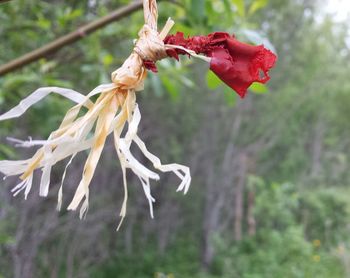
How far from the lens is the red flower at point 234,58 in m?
0.29

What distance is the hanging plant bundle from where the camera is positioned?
0.97 ft

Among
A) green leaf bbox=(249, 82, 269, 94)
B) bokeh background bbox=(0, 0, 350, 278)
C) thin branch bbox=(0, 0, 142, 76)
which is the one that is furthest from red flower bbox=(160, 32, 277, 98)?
bokeh background bbox=(0, 0, 350, 278)

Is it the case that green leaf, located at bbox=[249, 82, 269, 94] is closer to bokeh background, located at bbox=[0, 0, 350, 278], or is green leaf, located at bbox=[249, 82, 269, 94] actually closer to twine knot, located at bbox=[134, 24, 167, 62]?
twine knot, located at bbox=[134, 24, 167, 62]

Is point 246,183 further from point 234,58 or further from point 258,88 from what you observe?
point 234,58

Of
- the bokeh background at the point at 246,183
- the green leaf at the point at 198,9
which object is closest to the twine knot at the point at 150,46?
the green leaf at the point at 198,9

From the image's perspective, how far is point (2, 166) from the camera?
0.97 ft

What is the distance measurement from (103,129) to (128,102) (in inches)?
1.0

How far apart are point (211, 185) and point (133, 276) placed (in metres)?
1.40

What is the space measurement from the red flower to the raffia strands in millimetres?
29

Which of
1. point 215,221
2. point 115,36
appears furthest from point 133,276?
point 115,36

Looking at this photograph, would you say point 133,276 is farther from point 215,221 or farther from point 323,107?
point 323,107

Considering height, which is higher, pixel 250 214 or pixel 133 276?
pixel 250 214

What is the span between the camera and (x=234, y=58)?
0.30 m

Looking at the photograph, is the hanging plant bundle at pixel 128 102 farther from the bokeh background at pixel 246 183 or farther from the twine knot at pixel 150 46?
the bokeh background at pixel 246 183
